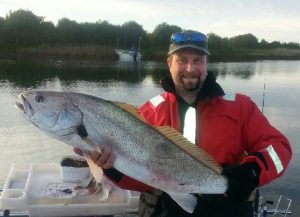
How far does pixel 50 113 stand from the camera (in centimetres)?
303

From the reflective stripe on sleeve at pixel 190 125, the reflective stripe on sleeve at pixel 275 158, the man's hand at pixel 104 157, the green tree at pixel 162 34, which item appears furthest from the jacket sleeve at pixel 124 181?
the green tree at pixel 162 34

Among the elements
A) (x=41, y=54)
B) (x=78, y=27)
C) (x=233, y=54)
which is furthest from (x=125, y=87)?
(x=233, y=54)

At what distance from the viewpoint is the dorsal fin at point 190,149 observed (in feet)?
10.5

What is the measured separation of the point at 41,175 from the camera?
204 inches

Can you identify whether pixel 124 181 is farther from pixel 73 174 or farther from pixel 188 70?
pixel 73 174

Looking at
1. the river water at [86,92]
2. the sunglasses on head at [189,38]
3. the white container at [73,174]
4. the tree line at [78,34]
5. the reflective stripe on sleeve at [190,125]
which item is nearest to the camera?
the reflective stripe on sleeve at [190,125]

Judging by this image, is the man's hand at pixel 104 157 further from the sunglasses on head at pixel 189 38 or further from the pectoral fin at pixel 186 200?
the sunglasses on head at pixel 189 38

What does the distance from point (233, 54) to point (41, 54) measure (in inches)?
1382

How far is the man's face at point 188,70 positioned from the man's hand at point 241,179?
83 centimetres

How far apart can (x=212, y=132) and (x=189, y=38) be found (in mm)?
856

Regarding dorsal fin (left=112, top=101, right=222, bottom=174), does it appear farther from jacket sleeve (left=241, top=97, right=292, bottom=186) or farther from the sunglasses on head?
the sunglasses on head

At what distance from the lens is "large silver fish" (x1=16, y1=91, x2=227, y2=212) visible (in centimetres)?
302

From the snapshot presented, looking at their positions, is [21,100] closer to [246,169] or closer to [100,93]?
[246,169]

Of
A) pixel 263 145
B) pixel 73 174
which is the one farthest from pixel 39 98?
pixel 73 174
